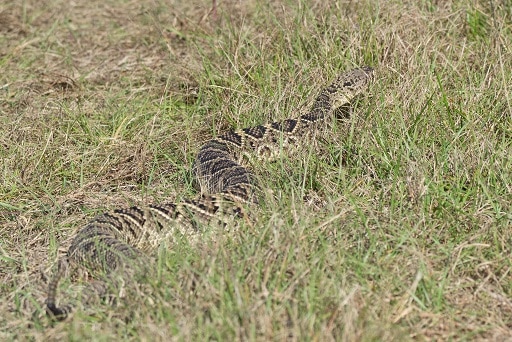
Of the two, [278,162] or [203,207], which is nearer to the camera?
[203,207]

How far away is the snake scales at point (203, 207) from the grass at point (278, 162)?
140 millimetres

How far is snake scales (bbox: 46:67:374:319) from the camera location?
431cm

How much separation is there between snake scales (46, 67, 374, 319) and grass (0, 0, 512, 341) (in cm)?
14

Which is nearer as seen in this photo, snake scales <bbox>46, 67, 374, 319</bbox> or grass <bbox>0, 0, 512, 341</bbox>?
grass <bbox>0, 0, 512, 341</bbox>

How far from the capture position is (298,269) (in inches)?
152

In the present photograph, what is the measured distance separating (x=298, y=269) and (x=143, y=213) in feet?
4.51

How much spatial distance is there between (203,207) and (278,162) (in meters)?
0.59

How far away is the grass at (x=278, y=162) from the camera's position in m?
3.76

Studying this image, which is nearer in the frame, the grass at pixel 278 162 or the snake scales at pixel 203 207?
the grass at pixel 278 162

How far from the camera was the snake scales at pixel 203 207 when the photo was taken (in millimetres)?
4305

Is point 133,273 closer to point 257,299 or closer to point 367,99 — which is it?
point 257,299

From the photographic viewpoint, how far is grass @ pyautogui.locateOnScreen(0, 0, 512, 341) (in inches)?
148

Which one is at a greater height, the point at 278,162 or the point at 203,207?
the point at 278,162

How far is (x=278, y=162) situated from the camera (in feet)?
17.1
